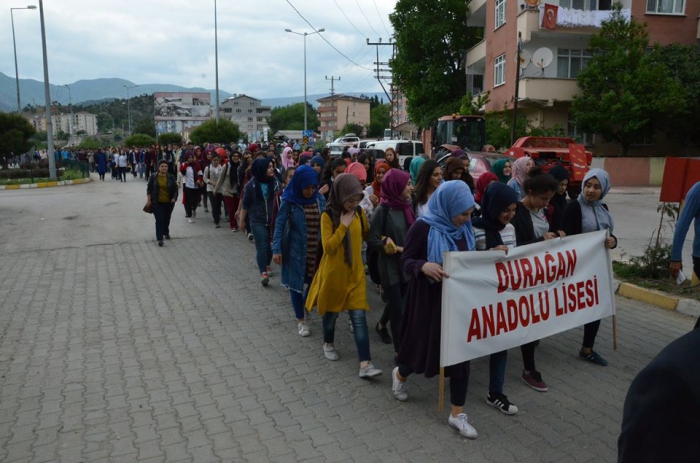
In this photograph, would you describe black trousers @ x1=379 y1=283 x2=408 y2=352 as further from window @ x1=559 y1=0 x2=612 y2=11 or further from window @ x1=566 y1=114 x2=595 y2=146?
window @ x1=559 y1=0 x2=612 y2=11

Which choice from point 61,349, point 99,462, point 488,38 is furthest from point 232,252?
point 488,38

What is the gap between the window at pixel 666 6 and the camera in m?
27.7

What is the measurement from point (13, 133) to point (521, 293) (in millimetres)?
32492

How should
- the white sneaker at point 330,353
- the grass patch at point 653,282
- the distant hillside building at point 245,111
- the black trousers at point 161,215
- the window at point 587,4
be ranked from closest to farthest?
the white sneaker at point 330,353 < the grass patch at point 653,282 < the black trousers at point 161,215 < the window at point 587,4 < the distant hillside building at point 245,111

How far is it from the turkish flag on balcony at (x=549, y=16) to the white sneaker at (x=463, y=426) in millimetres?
26175

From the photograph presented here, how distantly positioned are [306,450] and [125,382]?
201 centimetres

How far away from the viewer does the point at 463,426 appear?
3881 millimetres

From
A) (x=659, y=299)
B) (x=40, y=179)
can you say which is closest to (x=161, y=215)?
(x=659, y=299)

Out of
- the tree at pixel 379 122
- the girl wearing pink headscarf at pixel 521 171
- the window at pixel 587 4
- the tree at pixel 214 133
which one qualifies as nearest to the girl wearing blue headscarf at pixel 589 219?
the girl wearing pink headscarf at pixel 521 171

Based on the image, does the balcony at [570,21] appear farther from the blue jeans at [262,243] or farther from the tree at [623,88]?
the blue jeans at [262,243]

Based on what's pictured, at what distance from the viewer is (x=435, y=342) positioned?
3.89 metres

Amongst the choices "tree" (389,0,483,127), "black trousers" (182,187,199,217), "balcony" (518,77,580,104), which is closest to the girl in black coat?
"black trousers" (182,187,199,217)

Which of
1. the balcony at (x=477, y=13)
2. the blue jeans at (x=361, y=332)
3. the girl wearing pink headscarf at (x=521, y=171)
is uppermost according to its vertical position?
the balcony at (x=477, y=13)

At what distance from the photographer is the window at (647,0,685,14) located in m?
27.7
